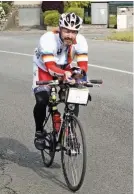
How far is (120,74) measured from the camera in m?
12.7

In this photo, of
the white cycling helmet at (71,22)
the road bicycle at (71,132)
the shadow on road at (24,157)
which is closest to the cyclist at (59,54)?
the white cycling helmet at (71,22)

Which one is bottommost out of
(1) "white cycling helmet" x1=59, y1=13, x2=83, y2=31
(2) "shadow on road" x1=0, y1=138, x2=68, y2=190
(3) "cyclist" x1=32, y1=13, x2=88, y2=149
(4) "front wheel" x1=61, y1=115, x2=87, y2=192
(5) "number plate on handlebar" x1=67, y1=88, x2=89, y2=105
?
(2) "shadow on road" x1=0, y1=138, x2=68, y2=190

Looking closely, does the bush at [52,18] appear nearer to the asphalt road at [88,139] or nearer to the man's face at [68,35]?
the asphalt road at [88,139]

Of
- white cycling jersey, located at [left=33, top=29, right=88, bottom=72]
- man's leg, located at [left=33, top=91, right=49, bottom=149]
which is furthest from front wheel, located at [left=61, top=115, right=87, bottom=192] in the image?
white cycling jersey, located at [left=33, top=29, right=88, bottom=72]

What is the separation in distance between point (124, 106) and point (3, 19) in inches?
1167

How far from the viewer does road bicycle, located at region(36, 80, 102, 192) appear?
16.5ft

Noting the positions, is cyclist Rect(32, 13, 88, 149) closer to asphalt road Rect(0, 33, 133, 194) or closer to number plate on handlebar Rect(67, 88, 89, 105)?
number plate on handlebar Rect(67, 88, 89, 105)

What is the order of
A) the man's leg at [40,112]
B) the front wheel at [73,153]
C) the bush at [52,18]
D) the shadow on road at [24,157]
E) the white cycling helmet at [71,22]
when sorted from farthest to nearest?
the bush at [52,18] → the shadow on road at [24,157] → the man's leg at [40,112] → the white cycling helmet at [71,22] → the front wheel at [73,153]

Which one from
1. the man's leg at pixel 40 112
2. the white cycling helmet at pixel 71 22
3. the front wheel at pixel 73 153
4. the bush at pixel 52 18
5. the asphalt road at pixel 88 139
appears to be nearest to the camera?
the front wheel at pixel 73 153

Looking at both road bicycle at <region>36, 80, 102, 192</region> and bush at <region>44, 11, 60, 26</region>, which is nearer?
road bicycle at <region>36, 80, 102, 192</region>

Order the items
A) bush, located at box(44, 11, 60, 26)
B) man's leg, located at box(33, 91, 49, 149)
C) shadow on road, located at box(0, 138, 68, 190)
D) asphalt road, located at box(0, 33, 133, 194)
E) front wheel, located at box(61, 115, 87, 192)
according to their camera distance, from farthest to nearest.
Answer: bush, located at box(44, 11, 60, 26)
shadow on road, located at box(0, 138, 68, 190)
man's leg, located at box(33, 91, 49, 149)
asphalt road, located at box(0, 33, 133, 194)
front wheel, located at box(61, 115, 87, 192)

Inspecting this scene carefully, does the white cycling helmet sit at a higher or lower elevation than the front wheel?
higher

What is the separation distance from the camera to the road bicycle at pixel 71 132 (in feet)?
16.5

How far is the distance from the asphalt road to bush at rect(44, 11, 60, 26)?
19.5m
